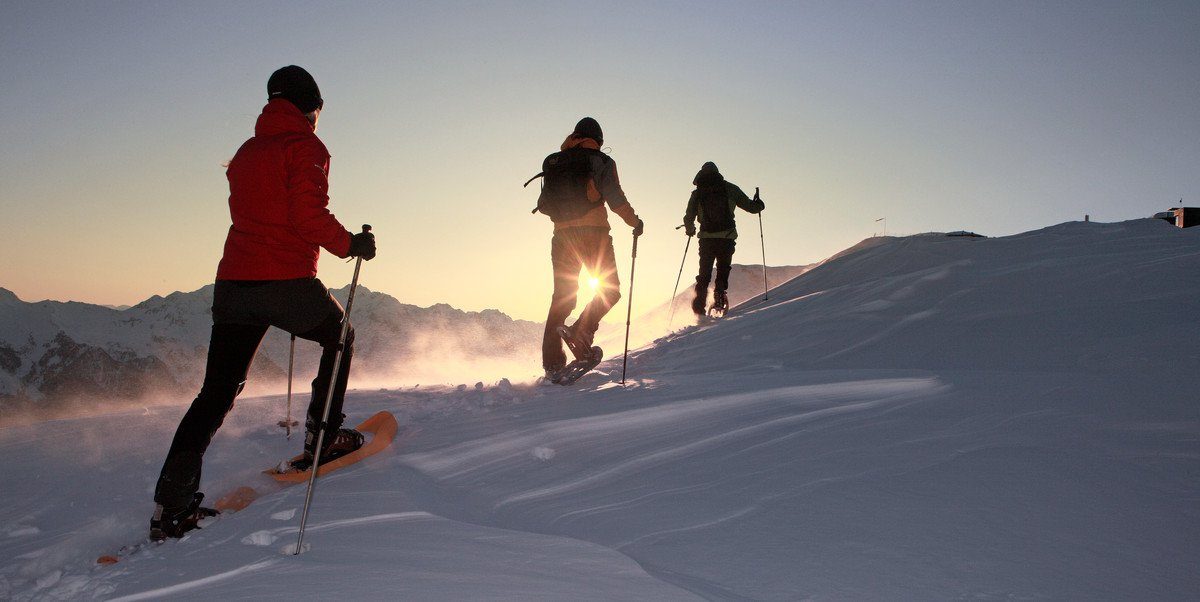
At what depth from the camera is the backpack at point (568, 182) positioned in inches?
250

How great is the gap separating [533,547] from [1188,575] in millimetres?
1955

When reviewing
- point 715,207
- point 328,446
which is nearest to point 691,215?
point 715,207

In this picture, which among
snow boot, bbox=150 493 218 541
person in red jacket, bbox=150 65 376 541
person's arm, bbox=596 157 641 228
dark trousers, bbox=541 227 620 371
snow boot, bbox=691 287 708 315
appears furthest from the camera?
snow boot, bbox=691 287 708 315

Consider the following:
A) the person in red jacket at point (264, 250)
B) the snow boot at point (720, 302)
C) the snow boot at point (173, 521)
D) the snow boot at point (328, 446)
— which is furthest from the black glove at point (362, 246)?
the snow boot at point (720, 302)

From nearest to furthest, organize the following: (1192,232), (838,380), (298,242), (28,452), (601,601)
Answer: (601,601), (298,242), (28,452), (838,380), (1192,232)

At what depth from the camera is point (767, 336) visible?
789 cm

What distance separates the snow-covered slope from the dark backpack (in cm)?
545

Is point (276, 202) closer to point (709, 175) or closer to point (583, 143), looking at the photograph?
point (583, 143)

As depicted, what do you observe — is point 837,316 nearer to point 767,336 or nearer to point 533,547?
point 767,336

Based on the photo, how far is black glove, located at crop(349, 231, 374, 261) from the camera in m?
3.55

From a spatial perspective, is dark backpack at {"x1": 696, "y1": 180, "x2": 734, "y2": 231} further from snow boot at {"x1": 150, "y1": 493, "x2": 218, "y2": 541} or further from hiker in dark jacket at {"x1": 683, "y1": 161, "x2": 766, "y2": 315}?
snow boot at {"x1": 150, "y1": 493, "x2": 218, "y2": 541}

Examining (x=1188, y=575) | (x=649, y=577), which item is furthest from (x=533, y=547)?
(x=1188, y=575)

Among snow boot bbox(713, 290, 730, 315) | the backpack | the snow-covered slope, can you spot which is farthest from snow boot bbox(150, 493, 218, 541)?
snow boot bbox(713, 290, 730, 315)

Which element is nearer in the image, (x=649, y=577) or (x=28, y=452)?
(x=649, y=577)
